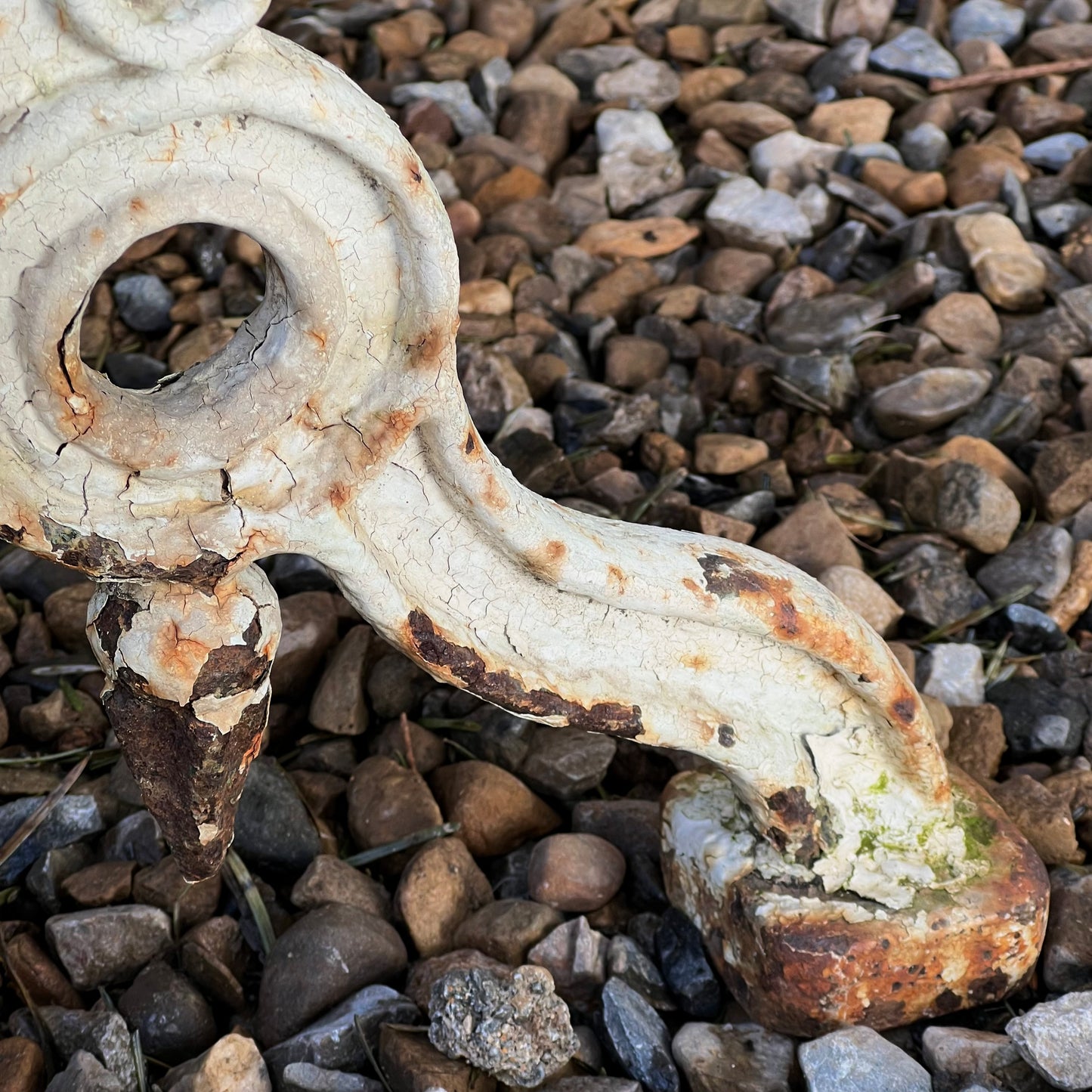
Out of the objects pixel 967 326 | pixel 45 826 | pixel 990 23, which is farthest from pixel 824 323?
pixel 45 826

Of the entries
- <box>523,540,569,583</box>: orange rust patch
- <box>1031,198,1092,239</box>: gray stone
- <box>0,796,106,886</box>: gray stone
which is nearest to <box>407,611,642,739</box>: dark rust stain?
<box>523,540,569,583</box>: orange rust patch

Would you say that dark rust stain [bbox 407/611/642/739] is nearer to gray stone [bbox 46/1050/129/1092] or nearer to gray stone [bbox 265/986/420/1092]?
gray stone [bbox 265/986/420/1092]

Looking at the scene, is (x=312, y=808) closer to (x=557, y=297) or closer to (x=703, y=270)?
(x=557, y=297)

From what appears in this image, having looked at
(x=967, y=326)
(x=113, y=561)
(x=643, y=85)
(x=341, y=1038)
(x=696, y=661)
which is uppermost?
(x=113, y=561)

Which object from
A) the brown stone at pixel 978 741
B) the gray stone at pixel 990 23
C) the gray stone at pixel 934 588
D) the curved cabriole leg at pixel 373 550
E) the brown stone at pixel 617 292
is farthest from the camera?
the gray stone at pixel 990 23

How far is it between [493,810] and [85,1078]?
0.62 m

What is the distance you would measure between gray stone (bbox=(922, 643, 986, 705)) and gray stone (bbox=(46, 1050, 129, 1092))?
4.14 feet

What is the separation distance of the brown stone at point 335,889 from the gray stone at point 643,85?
7.76 feet

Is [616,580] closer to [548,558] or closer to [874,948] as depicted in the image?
[548,558]

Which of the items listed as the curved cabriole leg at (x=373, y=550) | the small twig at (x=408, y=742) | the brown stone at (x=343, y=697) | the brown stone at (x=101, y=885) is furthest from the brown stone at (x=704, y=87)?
the brown stone at (x=101, y=885)

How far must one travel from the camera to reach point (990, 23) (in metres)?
3.59

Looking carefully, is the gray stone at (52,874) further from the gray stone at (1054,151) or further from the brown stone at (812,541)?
the gray stone at (1054,151)

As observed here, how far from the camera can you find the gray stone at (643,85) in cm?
350

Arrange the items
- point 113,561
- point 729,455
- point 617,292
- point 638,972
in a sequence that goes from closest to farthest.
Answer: point 113,561 → point 638,972 → point 729,455 → point 617,292
